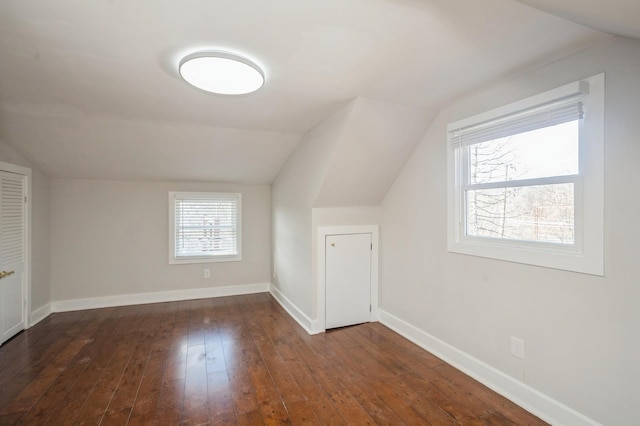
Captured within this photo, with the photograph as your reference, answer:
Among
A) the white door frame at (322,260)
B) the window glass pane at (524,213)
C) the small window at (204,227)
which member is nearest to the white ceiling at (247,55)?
the window glass pane at (524,213)

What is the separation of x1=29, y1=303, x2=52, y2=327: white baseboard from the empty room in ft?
0.09

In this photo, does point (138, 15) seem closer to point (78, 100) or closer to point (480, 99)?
point (78, 100)

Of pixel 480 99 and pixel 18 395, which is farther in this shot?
pixel 480 99

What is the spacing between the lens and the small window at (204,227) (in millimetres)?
4480

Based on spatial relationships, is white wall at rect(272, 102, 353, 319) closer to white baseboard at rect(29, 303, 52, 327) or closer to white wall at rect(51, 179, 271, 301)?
white wall at rect(51, 179, 271, 301)

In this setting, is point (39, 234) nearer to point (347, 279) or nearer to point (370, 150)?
point (347, 279)

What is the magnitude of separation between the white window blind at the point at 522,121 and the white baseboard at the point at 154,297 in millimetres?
3759

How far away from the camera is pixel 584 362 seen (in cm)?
179

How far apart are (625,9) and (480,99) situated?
1233 millimetres

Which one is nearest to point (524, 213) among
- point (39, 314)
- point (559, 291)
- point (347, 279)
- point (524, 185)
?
point (524, 185)

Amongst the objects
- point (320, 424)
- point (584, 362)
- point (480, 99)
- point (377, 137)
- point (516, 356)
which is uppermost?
point (480, 99)

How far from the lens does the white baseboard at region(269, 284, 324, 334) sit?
10.9 feet

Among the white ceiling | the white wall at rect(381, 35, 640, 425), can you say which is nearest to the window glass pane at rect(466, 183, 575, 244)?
the white wall at rect(381, 35, 640, 425)

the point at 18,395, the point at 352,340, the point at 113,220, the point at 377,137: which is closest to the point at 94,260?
the point at 113,220
